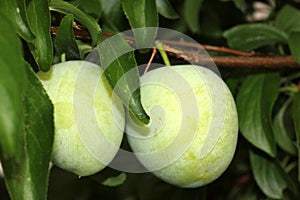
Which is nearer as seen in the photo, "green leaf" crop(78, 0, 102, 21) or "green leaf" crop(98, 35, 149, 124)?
"green leaf" crop(98, 35, 149, 124)

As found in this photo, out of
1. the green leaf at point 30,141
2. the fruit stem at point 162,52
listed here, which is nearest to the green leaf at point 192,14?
the fruit stem at point 162,52

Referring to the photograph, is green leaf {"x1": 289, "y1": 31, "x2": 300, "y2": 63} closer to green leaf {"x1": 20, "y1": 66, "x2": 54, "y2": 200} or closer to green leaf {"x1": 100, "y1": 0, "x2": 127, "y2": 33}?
green leaf {"x1": 100, "y1": 0, "x2": 127, "y2": 33}

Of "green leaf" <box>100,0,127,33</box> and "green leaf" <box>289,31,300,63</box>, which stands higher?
"green leaf" <box>100,0,127,33</box>

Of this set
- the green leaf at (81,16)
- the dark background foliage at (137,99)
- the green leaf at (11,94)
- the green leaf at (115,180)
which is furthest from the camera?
the green leaf at (115,180)

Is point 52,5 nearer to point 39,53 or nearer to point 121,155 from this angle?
point 39,53

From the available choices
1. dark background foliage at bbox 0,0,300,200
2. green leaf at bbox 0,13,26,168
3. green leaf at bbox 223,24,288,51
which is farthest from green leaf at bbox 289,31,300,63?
green leaf at bbox 0,13,26,168

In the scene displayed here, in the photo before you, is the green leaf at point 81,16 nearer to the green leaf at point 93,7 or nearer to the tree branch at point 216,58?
the tree branch at point 216,58

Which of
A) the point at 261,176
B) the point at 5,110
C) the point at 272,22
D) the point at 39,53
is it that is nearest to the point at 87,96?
the point at 39,53
